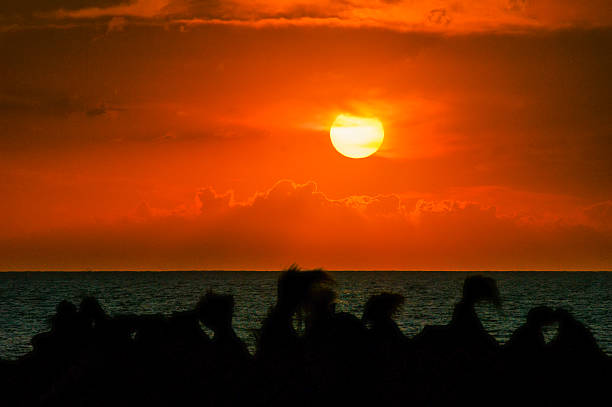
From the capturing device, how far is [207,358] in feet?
40.9

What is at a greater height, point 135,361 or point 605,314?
point 605,314

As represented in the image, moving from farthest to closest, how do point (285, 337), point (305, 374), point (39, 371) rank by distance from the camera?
point (39, 371) → point (285, 337) → point (305, 374)

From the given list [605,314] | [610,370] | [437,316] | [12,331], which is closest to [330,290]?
[610,370]

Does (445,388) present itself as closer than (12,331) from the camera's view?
Yes

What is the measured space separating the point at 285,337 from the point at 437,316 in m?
69.7

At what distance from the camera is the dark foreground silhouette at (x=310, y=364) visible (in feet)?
38.9

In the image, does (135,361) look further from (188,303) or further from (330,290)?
(188,303)

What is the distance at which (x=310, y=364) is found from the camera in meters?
12.0

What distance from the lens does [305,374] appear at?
11898mm

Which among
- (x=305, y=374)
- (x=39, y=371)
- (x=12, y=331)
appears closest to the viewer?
(x=305, y=374)

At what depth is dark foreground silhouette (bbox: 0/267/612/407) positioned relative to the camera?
11.9m

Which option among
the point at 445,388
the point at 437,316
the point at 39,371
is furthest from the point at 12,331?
the point at 445,388

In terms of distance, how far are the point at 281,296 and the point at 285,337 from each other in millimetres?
747

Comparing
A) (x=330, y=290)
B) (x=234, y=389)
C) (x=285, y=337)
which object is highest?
(x=330, y=290)
